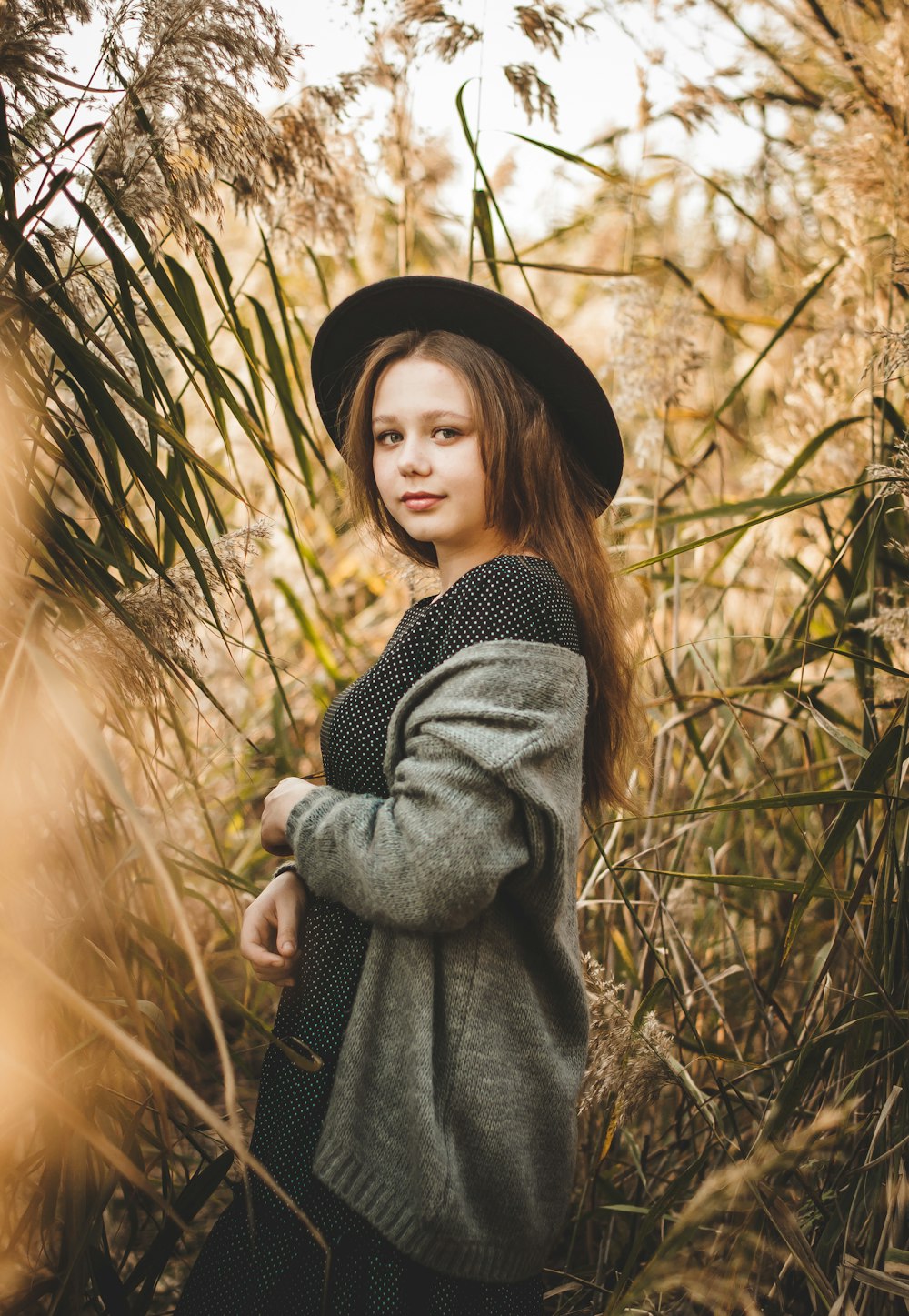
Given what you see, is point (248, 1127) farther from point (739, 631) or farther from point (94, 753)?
point (739, 631)

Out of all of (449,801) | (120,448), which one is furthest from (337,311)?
(449,801)

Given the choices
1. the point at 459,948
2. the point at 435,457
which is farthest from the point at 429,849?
the point at 435,457

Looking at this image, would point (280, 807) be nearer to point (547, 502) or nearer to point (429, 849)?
point (429, 849)

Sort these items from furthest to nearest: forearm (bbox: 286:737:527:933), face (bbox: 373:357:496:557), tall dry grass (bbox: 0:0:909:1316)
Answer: face (bbox: 373:357:496:557), tall dry grass (bbox: 0:0:909:1316), forearm (bbox: 286:737:527:933)

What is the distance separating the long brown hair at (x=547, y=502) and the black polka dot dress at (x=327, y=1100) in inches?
4.1

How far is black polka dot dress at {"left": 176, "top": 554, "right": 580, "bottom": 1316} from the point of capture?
1.01m

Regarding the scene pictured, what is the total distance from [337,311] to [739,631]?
1769 mm

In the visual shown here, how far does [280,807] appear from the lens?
3.51ft

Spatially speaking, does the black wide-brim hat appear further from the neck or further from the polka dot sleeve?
the polka dot sleeve

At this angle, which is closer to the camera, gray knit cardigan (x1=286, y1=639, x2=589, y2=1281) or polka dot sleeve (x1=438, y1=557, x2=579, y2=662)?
gray knit cardigan (x1=286, y1=639, x2=589, y2=1281)

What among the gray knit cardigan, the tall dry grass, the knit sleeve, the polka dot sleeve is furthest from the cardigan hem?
the polka dot sleeve

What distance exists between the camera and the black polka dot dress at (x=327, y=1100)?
3.31ft

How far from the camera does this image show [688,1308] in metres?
1.33

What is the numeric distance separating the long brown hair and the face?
2 centimetres
